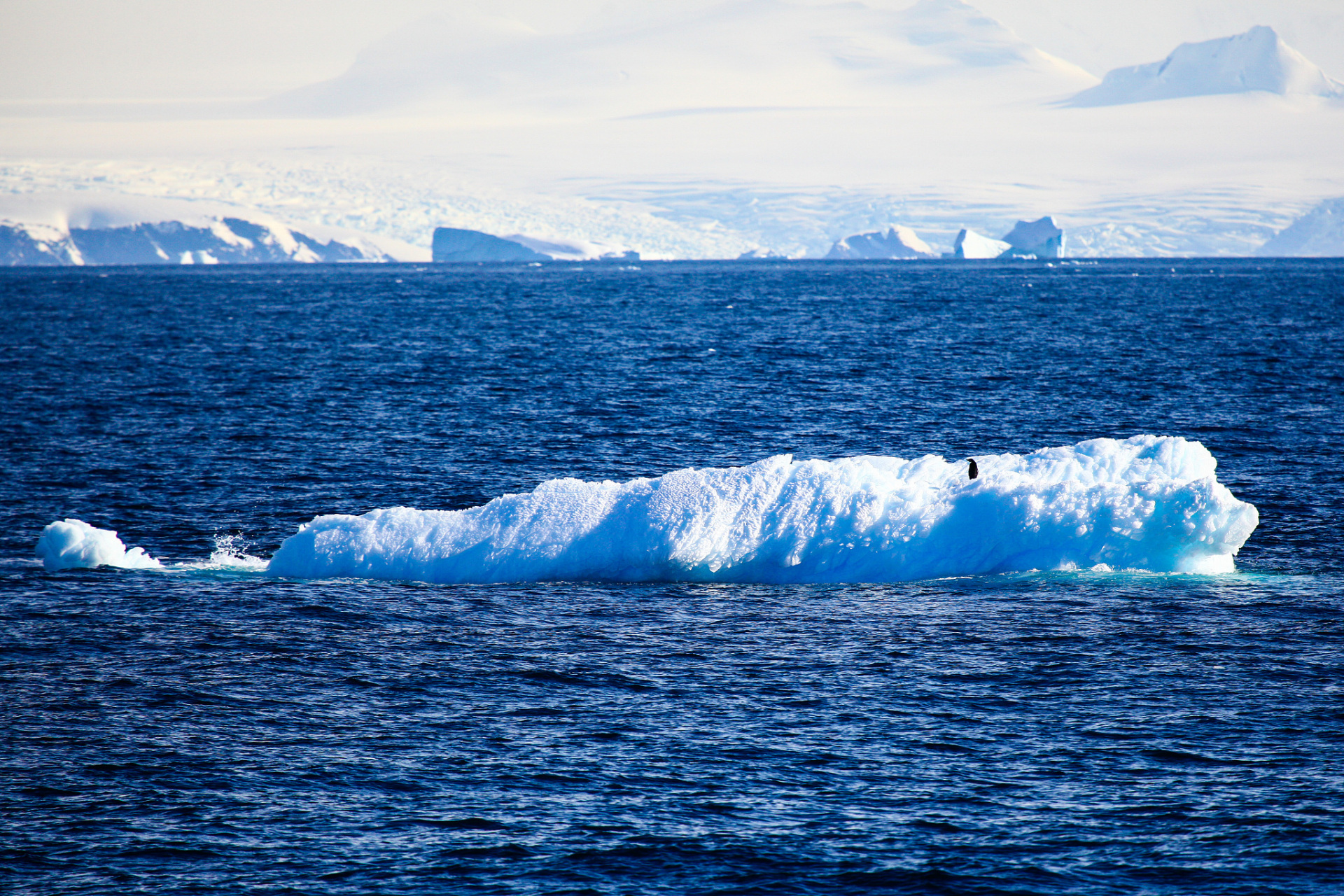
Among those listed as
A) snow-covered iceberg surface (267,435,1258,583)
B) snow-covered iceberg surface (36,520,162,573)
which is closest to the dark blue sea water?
snow-covered iceberg surface (36,520,162,573)

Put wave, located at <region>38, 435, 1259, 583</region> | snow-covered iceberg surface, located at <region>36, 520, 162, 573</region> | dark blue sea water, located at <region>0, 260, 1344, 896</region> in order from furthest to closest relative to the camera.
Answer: snow-covered iceberg surface, located at <region>36, 520, 162, 573</region> → wave, located at <region>38, 435, 1259, 583</region> → dark blue sea water, located at <region>0, 260, 1344, 896</region>

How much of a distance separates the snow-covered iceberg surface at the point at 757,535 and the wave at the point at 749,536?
3 centimetres

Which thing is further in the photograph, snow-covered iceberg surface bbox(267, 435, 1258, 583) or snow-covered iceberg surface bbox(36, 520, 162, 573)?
snow-covered iceberg surface bbox(36, 520, 162, 573)

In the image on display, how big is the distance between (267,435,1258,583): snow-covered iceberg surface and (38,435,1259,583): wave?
0.03 m

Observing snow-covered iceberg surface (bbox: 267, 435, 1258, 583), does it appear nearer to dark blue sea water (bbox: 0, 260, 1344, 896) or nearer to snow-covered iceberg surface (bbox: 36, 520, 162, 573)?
dark blue sea water (bbox: 0, 260, 1344, 896)

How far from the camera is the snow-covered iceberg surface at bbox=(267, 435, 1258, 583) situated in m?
23.0

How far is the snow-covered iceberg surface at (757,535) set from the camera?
2302 cm

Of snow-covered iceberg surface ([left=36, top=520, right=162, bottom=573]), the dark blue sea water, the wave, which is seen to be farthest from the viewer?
snow-covered iceberg surface ([left=36, top=520, right=162, bottom=573])

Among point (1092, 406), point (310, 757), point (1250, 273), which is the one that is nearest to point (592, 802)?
point (310, 757)

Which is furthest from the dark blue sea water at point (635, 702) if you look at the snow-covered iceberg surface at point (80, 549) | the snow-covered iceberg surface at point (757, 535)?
the snow-covered iceberg surface at point (757, 535)

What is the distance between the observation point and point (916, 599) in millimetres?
21875

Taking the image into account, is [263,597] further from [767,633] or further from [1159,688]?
[1159,688]

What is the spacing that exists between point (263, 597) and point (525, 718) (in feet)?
26.2

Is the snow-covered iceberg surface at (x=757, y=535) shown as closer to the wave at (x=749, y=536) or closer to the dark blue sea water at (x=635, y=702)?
the wave at (x=749, y=536)
